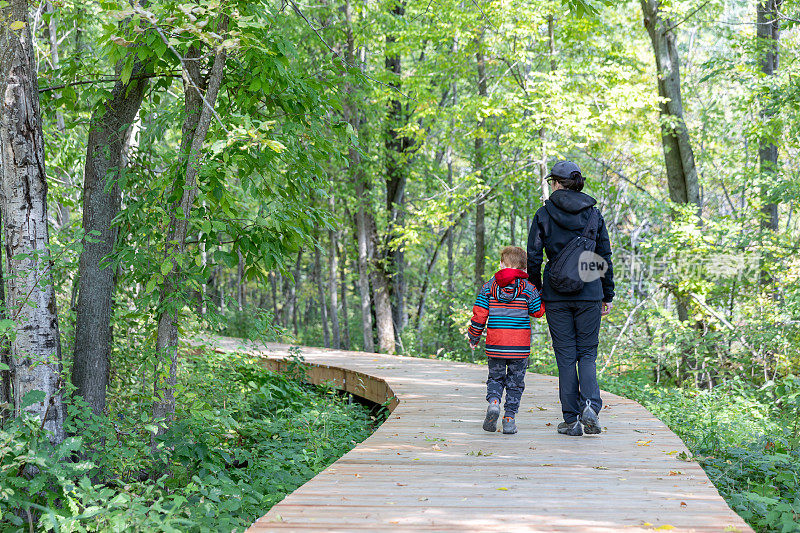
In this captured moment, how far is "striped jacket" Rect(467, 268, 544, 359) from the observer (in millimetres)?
5453

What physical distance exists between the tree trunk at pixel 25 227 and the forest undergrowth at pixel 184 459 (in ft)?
1.23

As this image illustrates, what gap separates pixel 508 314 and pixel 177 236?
289cm

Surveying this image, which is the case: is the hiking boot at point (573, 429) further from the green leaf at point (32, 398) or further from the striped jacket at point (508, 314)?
the green leaf at point (32, 398)

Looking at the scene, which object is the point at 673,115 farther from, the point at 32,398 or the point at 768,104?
the point at 32,398

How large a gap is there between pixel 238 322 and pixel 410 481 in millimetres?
17560

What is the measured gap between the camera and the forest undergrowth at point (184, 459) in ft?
11.8

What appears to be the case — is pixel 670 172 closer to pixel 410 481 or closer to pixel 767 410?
pixel 767 410

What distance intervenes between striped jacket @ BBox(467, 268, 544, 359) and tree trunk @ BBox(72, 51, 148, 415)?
3413 mm

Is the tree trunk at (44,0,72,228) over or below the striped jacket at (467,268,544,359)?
over

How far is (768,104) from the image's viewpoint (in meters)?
11.2

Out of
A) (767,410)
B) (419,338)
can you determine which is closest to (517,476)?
(767,410)

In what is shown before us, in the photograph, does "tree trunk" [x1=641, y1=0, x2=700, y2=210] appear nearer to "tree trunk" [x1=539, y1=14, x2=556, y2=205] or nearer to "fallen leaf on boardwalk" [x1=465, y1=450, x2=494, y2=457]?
"tree trunk" [x1=539, y1=14, x2=556, y2=205]

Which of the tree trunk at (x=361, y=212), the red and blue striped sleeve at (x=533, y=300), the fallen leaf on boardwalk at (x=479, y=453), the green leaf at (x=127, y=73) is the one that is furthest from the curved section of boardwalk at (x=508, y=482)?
the tree trunk at (x=361, y=212)

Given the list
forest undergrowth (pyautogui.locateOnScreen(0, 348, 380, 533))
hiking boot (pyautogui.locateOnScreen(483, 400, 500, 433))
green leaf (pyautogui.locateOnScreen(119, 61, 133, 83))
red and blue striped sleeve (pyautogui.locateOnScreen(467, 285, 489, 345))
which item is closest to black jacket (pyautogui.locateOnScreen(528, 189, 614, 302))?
red and blue striped sleeve (pyautogui.locateOnScreen(467, 285, 489, 345))
